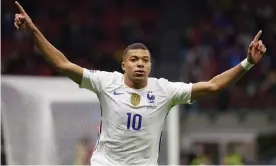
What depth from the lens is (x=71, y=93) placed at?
12.9 metres

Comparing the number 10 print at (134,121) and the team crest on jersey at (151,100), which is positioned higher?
the team crest on jersey at (151,100)

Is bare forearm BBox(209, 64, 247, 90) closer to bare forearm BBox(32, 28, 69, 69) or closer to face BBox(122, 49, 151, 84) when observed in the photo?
face BBox(122, 49, 151, 84)

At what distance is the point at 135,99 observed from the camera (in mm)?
6641

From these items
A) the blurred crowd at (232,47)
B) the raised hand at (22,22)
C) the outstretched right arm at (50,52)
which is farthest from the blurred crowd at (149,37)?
the raised hand at (22,22)

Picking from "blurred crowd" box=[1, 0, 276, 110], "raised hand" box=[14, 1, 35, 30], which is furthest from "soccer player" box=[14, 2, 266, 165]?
"blurred crowd" box=[1, 0, 276, 110]

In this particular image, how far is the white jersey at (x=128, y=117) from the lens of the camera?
21.5 feet

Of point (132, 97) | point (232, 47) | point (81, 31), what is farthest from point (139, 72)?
point (81, 31)

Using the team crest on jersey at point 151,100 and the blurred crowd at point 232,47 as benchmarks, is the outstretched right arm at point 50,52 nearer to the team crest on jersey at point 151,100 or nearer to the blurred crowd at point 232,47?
the team crest on jersey at point 151,100

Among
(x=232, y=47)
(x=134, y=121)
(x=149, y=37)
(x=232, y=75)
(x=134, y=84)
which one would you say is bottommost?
(x=134, y=121)

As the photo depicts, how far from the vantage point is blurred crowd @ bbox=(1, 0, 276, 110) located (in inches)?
717

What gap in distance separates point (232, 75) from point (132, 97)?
0.79 m

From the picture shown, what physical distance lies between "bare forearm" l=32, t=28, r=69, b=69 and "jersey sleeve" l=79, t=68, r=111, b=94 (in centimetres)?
22

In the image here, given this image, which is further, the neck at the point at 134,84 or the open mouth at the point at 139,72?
the neck at the point at 134,84

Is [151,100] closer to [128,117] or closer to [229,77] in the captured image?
[128,117]
